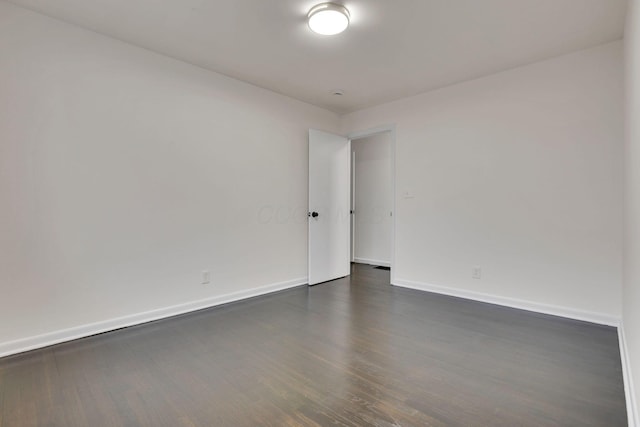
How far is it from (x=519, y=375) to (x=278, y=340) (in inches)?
65.4

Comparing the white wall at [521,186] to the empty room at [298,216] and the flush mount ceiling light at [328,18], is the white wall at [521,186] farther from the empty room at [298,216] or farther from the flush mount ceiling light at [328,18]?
the flush mount ceiling light at [328,18]

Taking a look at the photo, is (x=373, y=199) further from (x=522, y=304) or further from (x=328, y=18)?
(x=328, y=18)

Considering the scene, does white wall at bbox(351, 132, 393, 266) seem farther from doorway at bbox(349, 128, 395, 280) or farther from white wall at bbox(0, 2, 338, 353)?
white wall at bbox(0, 2, 338, 353)

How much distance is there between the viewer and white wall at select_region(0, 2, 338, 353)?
7.47ft

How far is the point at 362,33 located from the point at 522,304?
118 inches

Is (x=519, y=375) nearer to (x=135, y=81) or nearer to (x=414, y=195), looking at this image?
(x=414, y=195)

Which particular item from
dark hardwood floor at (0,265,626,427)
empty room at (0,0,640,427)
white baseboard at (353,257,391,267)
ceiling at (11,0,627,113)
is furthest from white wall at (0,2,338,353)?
white baseboard at (353,257,391,267)

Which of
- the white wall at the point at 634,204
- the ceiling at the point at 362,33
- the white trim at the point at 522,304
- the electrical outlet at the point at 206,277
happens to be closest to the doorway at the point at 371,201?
the white trim at the point at 522,304

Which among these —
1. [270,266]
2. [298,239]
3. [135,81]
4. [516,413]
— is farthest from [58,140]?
[516,413]

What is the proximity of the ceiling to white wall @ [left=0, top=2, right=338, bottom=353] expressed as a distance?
251 millimetres

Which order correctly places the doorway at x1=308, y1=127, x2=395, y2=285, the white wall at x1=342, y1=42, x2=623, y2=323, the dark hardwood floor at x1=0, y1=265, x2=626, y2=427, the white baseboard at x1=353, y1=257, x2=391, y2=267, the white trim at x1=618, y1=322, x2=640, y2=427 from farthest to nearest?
the white baseboard at x1=353, y1=257, x2=391, y2=267
the doorway at x1=308, y1=127, x2=395, y2=285
the white wall at x1=342, y1=42, x2=623, y2=323
the dark hardwood floor at x1=0, y1=265, x2=626, y2=427
the white trim at x1=618, y1=322, x2=640, y2=427

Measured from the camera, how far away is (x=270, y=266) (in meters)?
3.90

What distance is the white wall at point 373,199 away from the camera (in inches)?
220

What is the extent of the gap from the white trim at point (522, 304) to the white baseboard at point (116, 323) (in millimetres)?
1910
